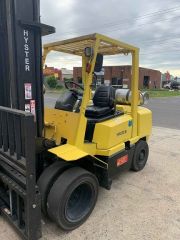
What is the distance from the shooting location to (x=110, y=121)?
374 cm

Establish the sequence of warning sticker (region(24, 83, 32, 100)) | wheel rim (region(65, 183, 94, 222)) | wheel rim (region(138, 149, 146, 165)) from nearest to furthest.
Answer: warning sticker (region(24, 83, 32, 100)) < wheel rim (region(65, 183, 94, 222)) < wheel rim (region(138, 149, 146, 165))

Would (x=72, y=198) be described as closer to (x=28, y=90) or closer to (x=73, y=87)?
(x=28, y=90)

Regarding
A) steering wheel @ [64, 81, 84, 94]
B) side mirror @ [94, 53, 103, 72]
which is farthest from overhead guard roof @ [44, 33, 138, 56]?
steering wheel @ [64, 81, 84, 94]

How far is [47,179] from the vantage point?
2.90m

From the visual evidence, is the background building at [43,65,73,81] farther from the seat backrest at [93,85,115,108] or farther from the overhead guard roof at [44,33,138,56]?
the seat backrest at [93,85,115,108]

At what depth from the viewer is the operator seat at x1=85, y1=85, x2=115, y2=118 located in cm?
377

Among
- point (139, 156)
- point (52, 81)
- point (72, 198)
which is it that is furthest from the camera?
point (52, 81)

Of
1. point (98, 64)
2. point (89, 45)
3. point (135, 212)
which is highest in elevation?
point (89, 45)

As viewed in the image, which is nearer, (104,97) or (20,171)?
(20,171)

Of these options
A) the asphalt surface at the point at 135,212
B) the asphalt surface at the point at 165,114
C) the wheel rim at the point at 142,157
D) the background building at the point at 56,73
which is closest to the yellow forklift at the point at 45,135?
the asphalt surface at the point at 135,212

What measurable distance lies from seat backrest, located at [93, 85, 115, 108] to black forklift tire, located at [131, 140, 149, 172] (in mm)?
1056

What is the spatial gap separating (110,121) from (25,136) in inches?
67.0

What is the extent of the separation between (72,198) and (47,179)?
54 cm

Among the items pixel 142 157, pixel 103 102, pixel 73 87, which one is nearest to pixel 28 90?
pixel 73 87
